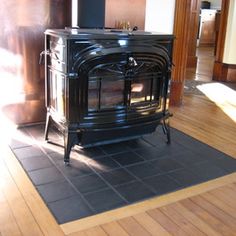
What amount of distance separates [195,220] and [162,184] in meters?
0.38

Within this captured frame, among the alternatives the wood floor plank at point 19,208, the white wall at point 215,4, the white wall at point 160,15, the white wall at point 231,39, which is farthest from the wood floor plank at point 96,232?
the white wall at point 215,4

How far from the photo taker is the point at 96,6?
2561mm

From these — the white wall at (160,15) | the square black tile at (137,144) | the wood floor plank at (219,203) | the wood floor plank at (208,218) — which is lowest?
the wood floor plank at (208,218)

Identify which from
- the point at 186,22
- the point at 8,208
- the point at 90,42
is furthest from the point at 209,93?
the point at 8,208

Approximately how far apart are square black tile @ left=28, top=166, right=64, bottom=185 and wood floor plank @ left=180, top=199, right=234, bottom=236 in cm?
77

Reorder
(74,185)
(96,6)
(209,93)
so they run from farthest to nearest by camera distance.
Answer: (209,93)
(96,6)
(74,185)

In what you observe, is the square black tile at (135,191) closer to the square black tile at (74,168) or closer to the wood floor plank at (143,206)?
the wood floor plank at (143,206)

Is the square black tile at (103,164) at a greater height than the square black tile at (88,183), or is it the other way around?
the square black tile at (103,164)

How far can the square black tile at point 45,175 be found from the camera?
2035 mm

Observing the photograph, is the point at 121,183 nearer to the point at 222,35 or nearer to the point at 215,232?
the point at 215,232

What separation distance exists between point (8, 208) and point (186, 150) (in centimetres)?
137

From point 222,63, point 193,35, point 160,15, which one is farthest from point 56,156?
point 193,35

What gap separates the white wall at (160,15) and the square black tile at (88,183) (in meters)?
1.74

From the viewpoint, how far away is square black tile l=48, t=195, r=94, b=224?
169 cm
